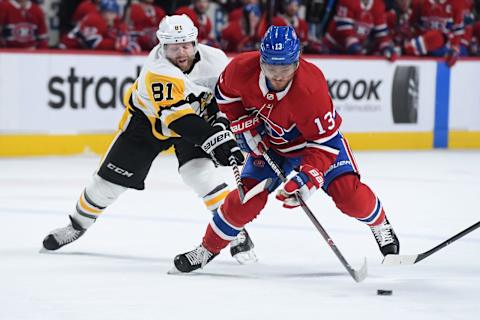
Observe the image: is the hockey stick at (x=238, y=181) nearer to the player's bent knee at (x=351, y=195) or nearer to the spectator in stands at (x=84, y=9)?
the player's bent knee at (x=351, y=195)

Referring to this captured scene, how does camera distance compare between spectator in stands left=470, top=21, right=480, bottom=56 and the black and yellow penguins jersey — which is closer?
the black and yellow penguins jersey

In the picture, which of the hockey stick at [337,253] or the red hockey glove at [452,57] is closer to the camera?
the hockey stick at [337,253]

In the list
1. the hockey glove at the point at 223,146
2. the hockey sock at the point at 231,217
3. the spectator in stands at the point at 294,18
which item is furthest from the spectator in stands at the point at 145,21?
the hockey sock at the point at 231,217

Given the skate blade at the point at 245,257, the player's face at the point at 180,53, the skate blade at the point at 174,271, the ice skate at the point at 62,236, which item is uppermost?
the player's face at the point at 180,53

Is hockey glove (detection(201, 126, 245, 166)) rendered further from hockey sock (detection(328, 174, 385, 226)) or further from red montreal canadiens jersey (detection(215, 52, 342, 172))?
hockey sock (detection(328, 174, 385, 226))

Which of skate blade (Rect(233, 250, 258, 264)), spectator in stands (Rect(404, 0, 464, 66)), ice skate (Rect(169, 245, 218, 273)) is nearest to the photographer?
ice skate (Rect(169, 245, 218, 273))

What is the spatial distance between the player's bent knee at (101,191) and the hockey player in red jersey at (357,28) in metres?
5.51

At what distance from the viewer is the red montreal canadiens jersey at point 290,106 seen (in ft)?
12.5

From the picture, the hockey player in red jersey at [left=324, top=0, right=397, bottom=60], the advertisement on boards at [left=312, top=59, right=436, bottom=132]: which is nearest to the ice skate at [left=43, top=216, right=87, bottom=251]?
the advertisement on boards at [left=312, top=59, right=436, bottom=132]

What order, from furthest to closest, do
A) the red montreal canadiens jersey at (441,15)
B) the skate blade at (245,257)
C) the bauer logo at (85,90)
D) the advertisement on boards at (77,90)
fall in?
the red montreal canadiens jersey at (441,15), the bauer logo at (85,90), the advertisement on boards at (77,90), the skate blade at (245,257)

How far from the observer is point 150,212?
19.1ft

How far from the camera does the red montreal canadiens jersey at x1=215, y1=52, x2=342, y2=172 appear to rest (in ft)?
12.5

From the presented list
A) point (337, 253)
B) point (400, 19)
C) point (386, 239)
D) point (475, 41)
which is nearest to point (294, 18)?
point (400, 19)

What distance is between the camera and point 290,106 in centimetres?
382
